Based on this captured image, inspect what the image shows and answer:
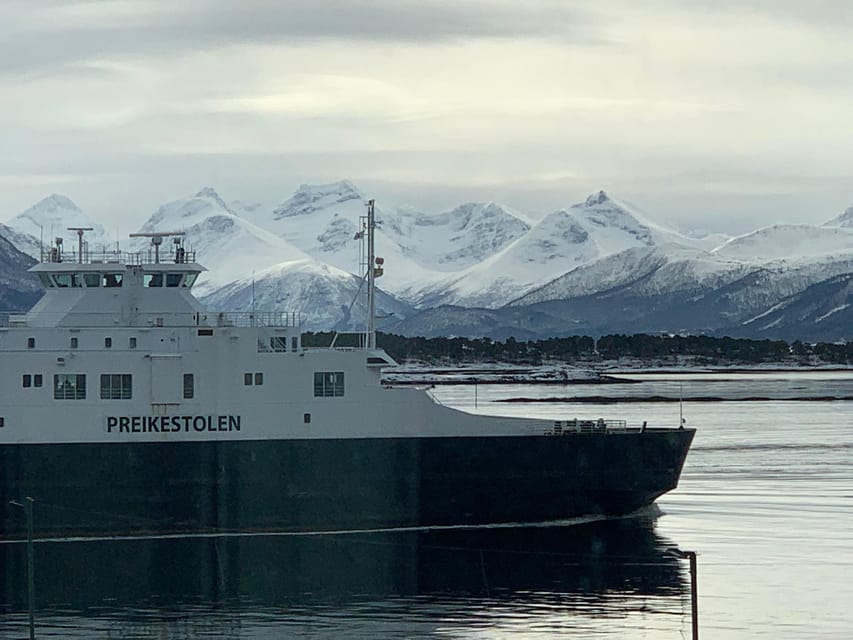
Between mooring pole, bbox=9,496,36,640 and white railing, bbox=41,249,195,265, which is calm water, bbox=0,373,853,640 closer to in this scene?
mooring pole, bbox=9,496,36,640

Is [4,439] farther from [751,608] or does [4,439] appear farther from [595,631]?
[751,608]

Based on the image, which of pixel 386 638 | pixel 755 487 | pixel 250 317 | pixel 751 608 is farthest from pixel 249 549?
pixel 755 487

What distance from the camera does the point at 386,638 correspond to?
30.5 m

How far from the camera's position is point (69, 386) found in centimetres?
3797

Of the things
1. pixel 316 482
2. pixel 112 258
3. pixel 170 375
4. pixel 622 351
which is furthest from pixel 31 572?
pixel 622 351

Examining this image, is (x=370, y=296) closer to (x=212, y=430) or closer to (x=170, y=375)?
(x=212, y=430)

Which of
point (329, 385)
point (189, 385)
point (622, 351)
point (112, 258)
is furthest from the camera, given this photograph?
point (622, 351)

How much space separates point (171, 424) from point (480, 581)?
8437 millimetres

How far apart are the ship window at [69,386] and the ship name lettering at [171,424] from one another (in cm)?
92

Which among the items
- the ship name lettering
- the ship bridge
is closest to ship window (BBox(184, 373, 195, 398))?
the ship name lettering

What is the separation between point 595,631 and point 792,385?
342ft

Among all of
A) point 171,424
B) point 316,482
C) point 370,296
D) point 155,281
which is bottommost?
point 316,482

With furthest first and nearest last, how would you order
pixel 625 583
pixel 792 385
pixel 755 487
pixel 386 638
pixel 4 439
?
pixel 792 385 → pixel 755 487 → pixel 4 439 → pixel 625 583 → pixel 386 638

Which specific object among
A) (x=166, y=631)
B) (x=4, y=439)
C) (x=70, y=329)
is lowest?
(x=166, y=631)
